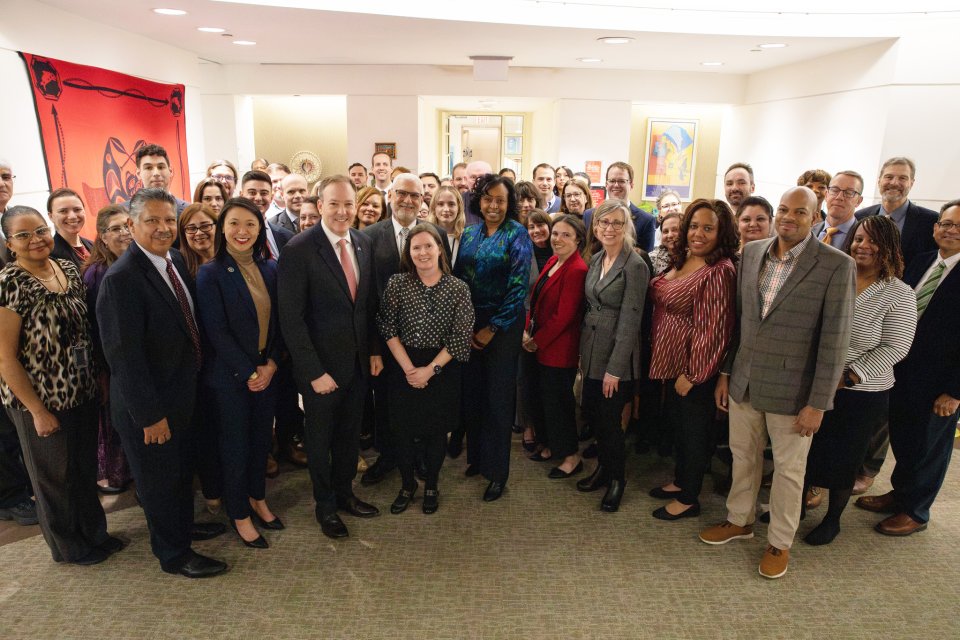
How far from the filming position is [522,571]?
9.68ft

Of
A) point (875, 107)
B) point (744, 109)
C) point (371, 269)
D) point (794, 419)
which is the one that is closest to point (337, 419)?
point (371, 269)

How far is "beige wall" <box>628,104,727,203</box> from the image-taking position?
31.4 feet

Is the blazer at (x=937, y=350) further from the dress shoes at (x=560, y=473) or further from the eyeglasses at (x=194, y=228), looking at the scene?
the eyeglasses at (x=194, y=228)

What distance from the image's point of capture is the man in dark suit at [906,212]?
3.86m

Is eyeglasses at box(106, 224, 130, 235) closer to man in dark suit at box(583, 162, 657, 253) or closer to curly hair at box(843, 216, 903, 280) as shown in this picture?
man in dark suit at box(583, 162, 657, 253)

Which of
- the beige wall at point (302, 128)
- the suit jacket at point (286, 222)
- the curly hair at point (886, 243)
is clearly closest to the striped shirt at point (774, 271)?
the curly hair at point (886, 243)

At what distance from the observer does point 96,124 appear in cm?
530

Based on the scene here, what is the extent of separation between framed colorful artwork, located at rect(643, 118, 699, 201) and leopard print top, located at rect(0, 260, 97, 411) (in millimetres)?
8663

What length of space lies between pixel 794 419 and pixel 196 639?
2875 mm

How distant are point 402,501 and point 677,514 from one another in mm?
1631

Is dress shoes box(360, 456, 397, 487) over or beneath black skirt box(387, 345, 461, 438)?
beneath

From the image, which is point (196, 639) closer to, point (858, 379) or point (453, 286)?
point (453, 286)

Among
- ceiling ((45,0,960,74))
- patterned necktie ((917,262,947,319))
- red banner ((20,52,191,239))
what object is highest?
ceiling ((45,0,960,74))

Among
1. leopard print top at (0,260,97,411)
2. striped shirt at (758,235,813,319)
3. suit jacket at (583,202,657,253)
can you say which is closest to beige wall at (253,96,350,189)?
suit jacket at (583,202,657,253)
